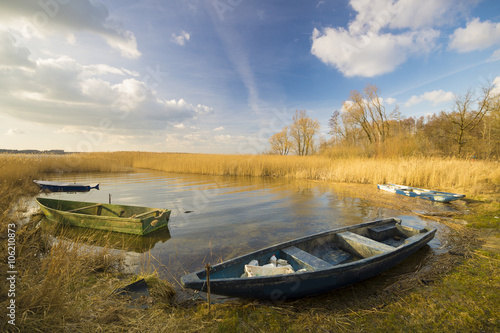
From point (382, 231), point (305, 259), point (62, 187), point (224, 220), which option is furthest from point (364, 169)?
point (62, 187)

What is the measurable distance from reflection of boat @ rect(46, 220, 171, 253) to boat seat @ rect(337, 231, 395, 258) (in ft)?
15.0

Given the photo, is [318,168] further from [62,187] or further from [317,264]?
[62,187]

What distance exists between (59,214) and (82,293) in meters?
4.92

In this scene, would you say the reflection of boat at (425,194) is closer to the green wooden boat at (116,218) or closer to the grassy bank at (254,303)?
the grassy bank at (254,303)

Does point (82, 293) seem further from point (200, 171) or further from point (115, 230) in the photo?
point (200, 171)

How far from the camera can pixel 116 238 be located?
19.7ft

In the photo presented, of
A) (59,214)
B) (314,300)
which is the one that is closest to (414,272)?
(314,300)

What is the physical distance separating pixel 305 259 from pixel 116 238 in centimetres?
517

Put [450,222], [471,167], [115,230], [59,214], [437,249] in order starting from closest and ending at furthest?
[437,249] → [115,230] → [59,214] → [450,222] → [471,167]

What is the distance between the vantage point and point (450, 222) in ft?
23.6

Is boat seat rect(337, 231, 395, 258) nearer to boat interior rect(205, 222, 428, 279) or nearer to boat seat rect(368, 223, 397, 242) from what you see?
boat interior rect(205, 222, 428, 279)

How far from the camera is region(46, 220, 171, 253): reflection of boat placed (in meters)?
5.57

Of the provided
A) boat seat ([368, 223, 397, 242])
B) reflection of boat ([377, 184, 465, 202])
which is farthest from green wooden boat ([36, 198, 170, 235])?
reflection of boat ([377, 184, 465, 202])

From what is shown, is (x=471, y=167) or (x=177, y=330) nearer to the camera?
(x=177, y=330)
